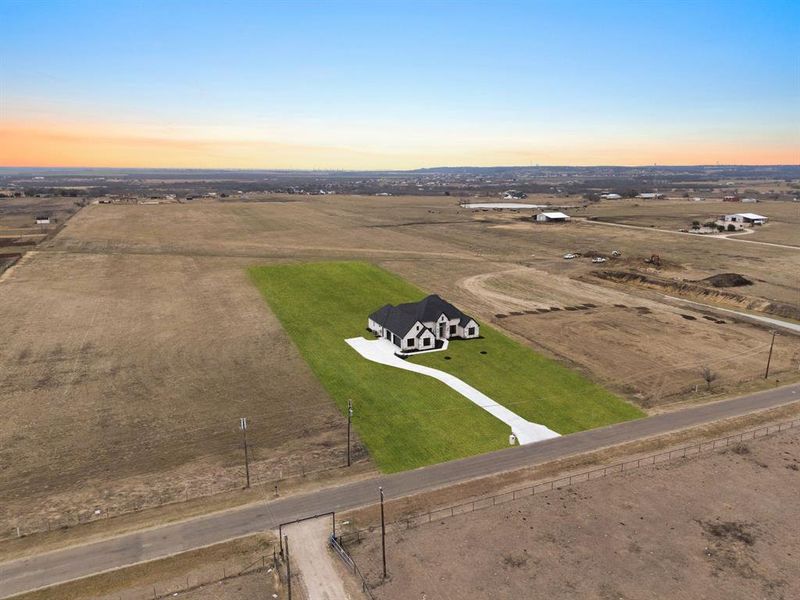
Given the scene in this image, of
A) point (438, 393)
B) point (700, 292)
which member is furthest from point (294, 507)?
point (700, 292)

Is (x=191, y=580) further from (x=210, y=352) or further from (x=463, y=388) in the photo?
(x=210, y=352)

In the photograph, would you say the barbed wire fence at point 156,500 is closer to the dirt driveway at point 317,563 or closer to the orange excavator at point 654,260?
the dirt driveway at point 317,563

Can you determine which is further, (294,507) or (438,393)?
(438,393)

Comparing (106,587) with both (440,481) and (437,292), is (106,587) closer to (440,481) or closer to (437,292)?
(440,481)

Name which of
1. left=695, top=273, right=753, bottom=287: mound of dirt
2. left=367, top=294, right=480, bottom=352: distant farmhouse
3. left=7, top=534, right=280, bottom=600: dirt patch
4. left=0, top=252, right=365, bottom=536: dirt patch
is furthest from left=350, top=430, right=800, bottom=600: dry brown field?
left=695, top=273, right=753, bottom=287: mound of dirt

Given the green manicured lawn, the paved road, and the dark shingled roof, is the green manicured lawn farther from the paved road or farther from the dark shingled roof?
the dark shingled roof

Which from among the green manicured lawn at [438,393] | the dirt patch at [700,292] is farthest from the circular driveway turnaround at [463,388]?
the dirt patch at [700,292]
